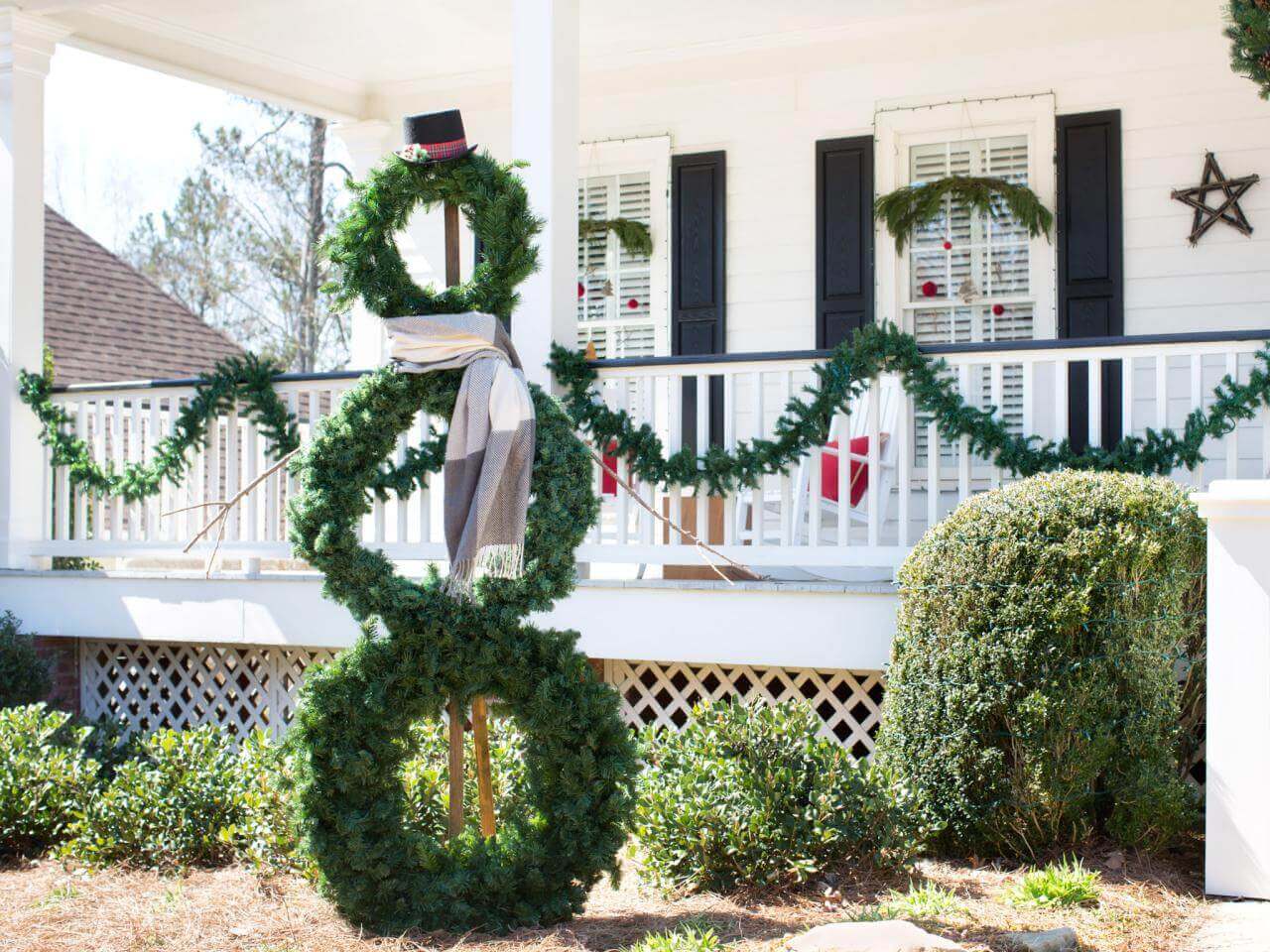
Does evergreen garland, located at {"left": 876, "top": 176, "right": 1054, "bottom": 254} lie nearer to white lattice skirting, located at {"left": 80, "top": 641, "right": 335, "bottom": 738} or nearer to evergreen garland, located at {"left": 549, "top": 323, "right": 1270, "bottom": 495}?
evergreen garland, located at {"left": 549, "top": 323, "right": 1270, "bottom": 495}

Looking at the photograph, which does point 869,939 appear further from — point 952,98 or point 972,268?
point 952,98

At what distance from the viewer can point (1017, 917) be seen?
445 cm

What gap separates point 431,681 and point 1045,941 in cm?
201

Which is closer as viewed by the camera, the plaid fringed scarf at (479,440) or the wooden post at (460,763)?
the plaid fringed scarf at (479,440)

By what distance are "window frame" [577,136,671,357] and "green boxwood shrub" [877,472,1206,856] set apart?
13.4 feet

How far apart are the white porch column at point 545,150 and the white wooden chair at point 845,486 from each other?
126 cm

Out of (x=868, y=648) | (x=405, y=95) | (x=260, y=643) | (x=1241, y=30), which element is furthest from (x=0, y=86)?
(x=1241, y=30)

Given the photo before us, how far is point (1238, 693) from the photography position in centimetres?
466

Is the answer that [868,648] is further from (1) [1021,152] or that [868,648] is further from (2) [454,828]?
(1) [1021,152]

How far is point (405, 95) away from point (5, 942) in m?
6.45

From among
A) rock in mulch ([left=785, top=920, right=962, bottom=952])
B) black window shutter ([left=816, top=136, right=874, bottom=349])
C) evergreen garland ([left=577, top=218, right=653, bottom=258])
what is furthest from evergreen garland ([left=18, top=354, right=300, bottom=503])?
rock in mulch ([left=785, top=920, right=962, bottom=952])

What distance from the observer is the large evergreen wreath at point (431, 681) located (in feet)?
14.4

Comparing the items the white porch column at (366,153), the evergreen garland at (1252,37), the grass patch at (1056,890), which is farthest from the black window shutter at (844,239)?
the grass patch at (1056,890)

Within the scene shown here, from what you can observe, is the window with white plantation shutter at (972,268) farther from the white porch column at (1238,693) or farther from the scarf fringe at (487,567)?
the scarf fringe at (487,567)
